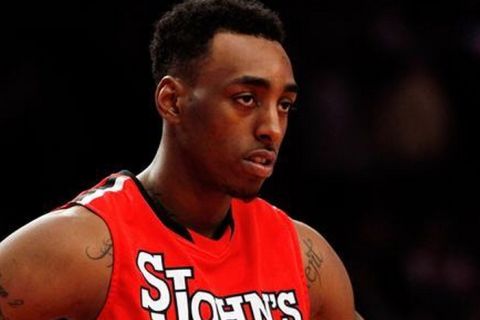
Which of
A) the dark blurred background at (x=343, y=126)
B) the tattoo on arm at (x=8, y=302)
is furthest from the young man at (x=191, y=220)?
the dark blurred background at (x=343, y=126)

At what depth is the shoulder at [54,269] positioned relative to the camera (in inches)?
97.5

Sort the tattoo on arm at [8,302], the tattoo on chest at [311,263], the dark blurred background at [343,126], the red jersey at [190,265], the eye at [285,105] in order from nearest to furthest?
the tattoo on arm at [8,302] < the red jersey at [190,265] < the eye at [285,105] < the tattoo on chest at [311,263] < the dark blurred background at [343,126]

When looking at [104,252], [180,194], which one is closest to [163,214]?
[180,194]

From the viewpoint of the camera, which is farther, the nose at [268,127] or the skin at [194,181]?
the nose at [268,127]

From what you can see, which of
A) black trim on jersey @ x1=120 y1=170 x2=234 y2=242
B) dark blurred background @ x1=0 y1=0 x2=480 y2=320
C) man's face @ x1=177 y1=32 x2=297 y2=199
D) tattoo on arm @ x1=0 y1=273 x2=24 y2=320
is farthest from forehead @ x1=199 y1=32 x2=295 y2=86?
dark blurred background @ x1=0 y1=0 x2=480 y2=320

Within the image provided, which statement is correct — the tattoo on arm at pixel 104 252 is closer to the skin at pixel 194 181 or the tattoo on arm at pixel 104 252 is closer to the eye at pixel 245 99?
the skin at pixel 194 181

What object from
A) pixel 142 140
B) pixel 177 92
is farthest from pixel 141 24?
pixel 177 92

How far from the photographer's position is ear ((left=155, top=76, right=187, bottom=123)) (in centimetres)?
281

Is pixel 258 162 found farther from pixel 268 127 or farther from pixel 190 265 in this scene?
pixel 190 265

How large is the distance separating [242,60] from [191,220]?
47cm

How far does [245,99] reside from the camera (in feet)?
8.90

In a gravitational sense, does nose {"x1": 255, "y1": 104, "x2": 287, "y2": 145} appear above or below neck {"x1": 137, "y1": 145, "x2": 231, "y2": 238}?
above

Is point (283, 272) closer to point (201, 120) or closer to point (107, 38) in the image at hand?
point (201, 120)

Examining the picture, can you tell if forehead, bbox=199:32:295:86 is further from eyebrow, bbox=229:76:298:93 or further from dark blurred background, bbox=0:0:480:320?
dark blurred background, bbox=0:0:480:320
